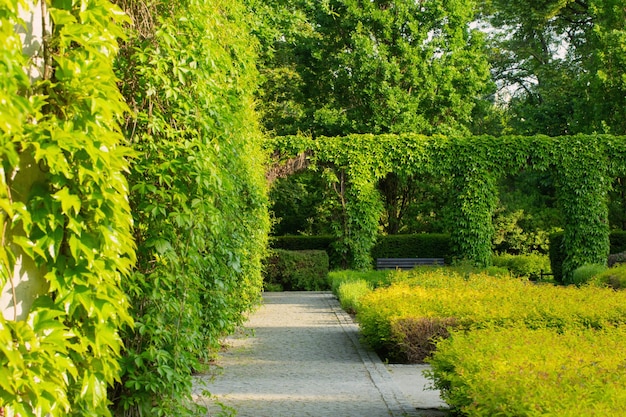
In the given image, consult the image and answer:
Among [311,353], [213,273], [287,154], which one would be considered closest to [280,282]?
[287,154]

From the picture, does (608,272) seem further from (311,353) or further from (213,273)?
(213,273)

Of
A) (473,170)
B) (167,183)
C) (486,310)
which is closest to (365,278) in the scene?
(473,170)

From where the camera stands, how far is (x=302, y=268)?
2138 centimetres

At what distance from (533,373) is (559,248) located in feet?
58.6

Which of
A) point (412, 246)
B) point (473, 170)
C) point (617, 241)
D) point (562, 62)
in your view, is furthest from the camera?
point (562, 62)

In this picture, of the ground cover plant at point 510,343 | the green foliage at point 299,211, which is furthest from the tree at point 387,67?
the ground cover plant at point 510,343

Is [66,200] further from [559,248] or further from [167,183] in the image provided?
[559,248]

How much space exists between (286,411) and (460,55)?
74.6 ft

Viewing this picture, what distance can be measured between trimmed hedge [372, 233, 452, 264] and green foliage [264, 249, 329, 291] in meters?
2.89

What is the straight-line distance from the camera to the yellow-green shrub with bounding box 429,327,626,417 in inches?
170

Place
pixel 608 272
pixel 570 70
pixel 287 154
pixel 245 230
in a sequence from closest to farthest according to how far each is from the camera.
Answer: pixel 245 230
pixel 608 272
pixel 287 154
pixel 570 70

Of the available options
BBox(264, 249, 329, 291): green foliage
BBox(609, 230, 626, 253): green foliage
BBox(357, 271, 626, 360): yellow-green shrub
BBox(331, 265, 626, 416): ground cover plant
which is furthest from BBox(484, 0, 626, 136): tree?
BBox(357, 271, 626, 360): yellow-green shrub

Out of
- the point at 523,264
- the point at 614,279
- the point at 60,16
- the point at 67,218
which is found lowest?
the point at 523,264

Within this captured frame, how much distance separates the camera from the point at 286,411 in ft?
22.0
